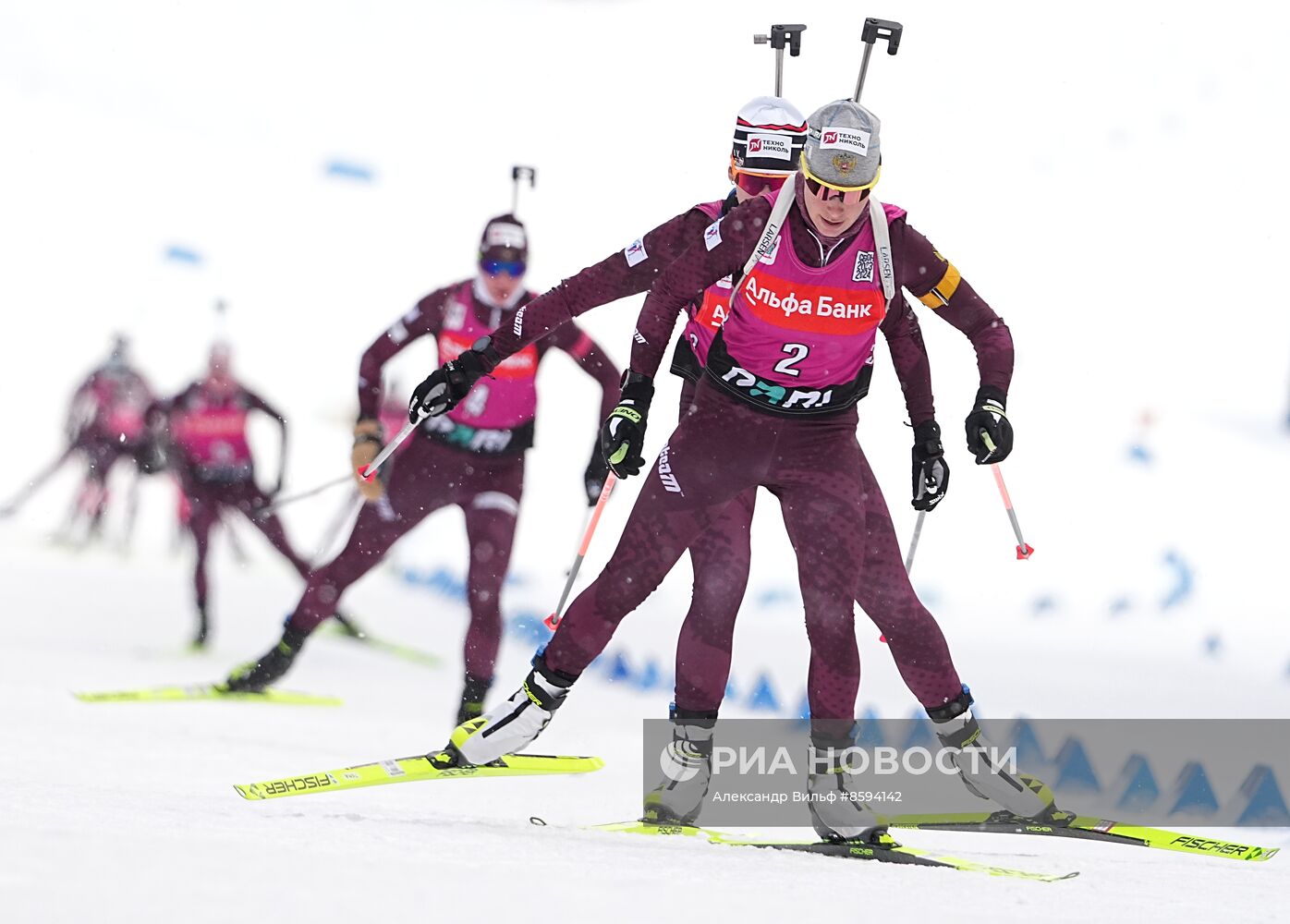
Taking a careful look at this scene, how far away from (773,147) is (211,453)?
6.07m

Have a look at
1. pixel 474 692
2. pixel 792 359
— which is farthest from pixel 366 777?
pixel 792 359

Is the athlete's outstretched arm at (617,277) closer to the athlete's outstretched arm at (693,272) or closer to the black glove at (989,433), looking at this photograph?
the athlete's outstretched arm at (693,272)

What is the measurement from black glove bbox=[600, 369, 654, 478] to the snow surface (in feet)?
3.29

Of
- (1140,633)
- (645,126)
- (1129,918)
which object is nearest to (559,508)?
(1140,633)

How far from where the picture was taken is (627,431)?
13.0 ft

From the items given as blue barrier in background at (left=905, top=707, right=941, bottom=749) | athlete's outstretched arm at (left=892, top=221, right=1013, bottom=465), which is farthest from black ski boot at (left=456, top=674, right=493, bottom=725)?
athlete's outstretched arm at (left=892, top=221, right=1013, bottom=465)

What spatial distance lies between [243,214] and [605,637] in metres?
20.3

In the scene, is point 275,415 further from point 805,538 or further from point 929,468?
point 805,538

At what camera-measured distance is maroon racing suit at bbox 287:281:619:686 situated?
622 cm

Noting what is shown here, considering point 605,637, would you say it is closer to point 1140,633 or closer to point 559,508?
point 1140,633

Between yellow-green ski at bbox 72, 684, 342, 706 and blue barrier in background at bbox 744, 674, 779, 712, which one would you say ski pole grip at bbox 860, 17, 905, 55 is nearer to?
yellow-green ski at bbox 72, 684, 342, 706

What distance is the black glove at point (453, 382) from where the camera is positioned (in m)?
4.31

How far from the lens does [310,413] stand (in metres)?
19.1

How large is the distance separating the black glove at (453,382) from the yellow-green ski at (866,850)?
132 cm
